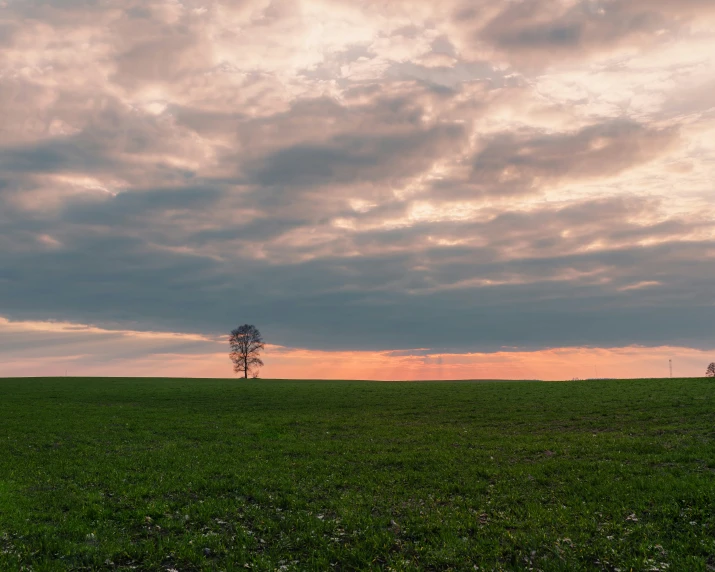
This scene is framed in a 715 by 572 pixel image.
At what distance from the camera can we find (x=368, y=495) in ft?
71.3

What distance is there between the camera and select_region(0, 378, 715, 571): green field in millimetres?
15758

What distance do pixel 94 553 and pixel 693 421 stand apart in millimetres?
38302

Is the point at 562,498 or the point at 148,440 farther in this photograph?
the point at 148,440

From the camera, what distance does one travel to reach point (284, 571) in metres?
14.9

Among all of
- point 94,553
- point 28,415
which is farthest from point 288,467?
point 28,415

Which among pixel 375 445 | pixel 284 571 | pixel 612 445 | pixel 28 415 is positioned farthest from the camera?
pixel 28 415

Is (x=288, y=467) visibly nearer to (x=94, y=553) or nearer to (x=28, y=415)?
(x=94, y=553)

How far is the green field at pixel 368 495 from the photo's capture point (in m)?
15.8

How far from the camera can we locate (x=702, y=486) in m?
20.0

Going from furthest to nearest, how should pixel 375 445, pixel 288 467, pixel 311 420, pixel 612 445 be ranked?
pixel 311 420
pixel 375 445
pixel 612 445
pixel 288 467

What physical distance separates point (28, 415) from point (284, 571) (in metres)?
48.1

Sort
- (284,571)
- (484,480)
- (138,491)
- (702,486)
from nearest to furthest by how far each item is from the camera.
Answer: (284,571) → (702,486) → (138,491) → (484,480)

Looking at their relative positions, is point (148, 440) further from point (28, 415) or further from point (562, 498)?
point (562, 498)

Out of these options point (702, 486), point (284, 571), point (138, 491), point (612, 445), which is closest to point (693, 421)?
point (612, 445)
